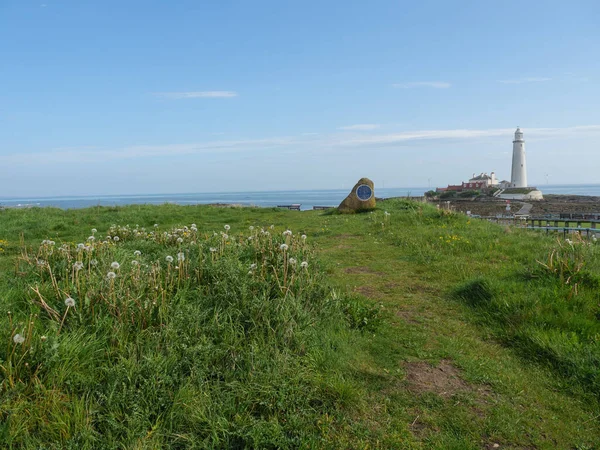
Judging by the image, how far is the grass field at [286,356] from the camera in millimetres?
3168

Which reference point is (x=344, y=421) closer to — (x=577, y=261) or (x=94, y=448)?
(x=94, y=448)

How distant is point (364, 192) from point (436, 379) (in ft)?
50.2

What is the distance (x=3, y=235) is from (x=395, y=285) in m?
11.3

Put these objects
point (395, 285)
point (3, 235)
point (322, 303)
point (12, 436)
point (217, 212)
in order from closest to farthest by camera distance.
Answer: point (12, 436)
point (322, 303)
point (395, 285)
point (3, 235)
point (217, 212)

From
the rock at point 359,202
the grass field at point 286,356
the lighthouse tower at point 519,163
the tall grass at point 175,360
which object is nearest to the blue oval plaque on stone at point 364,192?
the rock at point 359,202

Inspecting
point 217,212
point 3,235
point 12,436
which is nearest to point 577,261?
point 12,436

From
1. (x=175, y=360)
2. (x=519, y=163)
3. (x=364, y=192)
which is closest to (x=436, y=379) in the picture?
(x=175, y=360)

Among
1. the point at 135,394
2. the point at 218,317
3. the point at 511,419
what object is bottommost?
the point at 511,419

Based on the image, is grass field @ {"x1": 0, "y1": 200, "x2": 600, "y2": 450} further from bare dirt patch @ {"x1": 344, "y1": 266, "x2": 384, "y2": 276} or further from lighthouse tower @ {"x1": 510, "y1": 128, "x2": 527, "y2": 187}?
lighthouse tower @ {"x1": 510, "y1": 128, "x2": 527, "y2": 187}

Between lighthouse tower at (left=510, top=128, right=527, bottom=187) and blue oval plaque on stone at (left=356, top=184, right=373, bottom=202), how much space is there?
67130 millimetres

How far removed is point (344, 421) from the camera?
3318mm

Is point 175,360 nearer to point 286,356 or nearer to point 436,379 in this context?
point 286,356

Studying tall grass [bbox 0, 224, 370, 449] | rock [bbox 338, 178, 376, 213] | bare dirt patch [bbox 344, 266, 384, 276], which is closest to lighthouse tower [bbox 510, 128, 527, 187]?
rock [bbox 338, 178, 376, 213]

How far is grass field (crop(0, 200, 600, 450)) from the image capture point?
3168 millimetres
